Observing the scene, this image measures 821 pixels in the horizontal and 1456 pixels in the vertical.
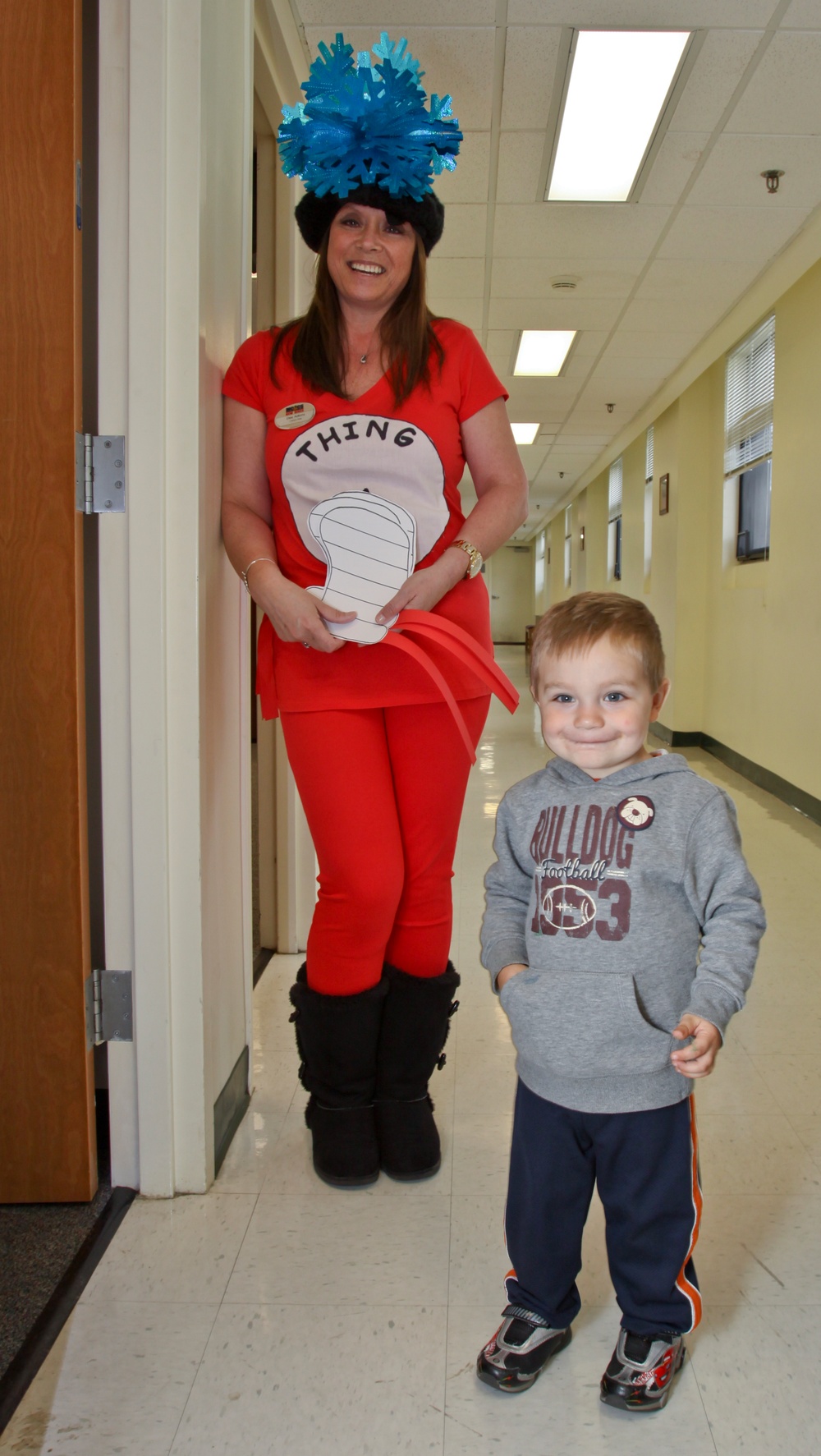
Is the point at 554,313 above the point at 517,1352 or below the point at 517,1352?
above

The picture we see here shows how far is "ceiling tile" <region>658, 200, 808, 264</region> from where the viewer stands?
14.0 feet

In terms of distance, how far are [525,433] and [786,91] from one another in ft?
20.3

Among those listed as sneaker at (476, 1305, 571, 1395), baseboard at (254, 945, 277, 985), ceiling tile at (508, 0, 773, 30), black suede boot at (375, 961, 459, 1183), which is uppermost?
ceiling tile at (508, 0, 773, 30)

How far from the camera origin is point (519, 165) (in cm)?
385

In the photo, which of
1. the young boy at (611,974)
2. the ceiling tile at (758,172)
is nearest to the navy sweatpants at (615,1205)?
the young boy at (611,974)

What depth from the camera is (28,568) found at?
1378 mm

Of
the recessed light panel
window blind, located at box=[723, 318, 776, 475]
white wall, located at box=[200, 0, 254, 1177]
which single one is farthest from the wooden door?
the recessed light panel

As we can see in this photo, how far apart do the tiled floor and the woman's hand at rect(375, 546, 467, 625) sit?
86 centimetres

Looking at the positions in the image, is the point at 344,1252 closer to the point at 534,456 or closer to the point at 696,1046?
the point at 696,1046

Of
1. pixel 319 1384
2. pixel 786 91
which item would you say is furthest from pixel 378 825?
pixel 786 91

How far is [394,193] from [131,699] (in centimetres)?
79

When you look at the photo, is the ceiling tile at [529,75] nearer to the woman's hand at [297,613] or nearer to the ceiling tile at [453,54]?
the ceiling tile at [453,54]

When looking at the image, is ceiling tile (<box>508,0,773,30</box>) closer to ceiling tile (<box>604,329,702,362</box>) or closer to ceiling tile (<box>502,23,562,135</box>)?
ceiling tile (<box>502,23,562,135</box>)

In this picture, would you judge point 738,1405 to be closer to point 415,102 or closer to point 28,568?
point 28,568
